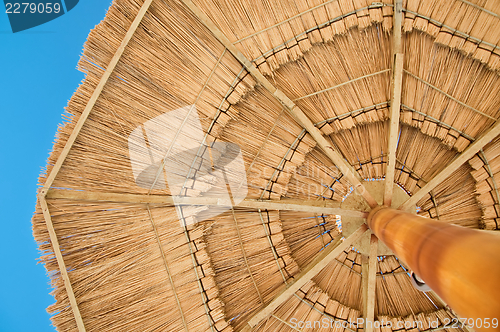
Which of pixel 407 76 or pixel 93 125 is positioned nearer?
pixel 93 125

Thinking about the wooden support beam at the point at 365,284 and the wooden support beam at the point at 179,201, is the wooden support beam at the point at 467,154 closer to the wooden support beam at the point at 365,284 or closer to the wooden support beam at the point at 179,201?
the wooden support beam at the point at 179,201

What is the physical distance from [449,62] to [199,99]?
11.5 ft

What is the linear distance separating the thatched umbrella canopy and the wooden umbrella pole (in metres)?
2.13

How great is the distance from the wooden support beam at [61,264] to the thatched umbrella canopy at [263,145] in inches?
0.6

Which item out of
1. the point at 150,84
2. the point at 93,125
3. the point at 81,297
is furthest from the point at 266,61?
the point at 81,297

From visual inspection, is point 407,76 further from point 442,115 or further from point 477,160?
point 477,160

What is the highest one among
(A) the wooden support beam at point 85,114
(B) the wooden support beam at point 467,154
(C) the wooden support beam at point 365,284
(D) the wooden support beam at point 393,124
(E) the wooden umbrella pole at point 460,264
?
(A) the wooden support beam at point 85,114

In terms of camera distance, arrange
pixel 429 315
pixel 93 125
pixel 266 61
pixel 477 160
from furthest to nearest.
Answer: pixel 429 315 → pixel 477 160 → pixel 266 61 → pixel 93 125

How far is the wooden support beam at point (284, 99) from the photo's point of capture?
412 centimetres

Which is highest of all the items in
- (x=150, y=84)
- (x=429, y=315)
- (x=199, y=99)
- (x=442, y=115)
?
(x=150, y=84)

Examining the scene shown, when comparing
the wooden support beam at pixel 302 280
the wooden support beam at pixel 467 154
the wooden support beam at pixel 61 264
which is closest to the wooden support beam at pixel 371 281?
the wooden support beam at pixel 302 280

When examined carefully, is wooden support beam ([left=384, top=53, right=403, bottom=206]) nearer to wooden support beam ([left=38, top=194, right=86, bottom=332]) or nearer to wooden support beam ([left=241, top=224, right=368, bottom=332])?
wooden support beam ([left=241, top=224, right=368, bottom=332])

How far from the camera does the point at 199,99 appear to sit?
442 centimetres

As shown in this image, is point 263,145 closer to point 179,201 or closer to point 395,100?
point 179,201
